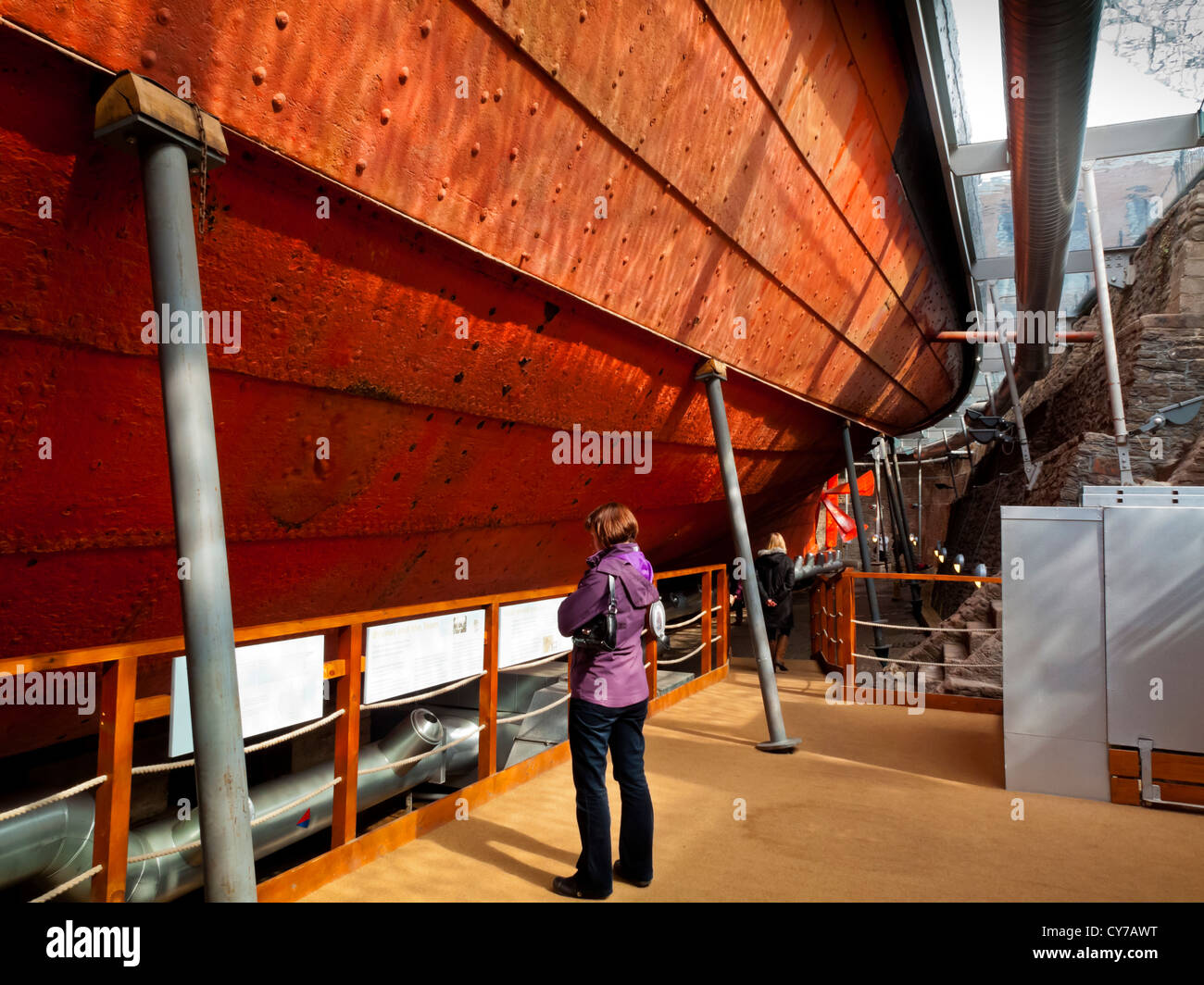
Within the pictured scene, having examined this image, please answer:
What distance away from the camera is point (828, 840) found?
3281 millimetres

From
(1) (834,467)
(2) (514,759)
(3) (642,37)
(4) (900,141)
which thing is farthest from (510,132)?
(1) (834,467)

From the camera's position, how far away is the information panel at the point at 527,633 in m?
3.92

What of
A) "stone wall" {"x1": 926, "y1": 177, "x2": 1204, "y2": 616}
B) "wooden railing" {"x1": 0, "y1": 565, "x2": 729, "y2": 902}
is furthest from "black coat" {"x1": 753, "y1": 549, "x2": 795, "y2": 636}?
"stone wall" {"x1": 926, "y1": 177, "x2": 1204, "y2": 616}

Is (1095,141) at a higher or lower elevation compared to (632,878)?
higher

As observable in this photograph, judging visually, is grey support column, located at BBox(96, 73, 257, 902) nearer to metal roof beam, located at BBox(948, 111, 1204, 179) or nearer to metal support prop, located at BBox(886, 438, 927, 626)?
metal roof beam, located at BBox(948, 111, 1204, 179)

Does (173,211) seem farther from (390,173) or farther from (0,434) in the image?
(0,434)

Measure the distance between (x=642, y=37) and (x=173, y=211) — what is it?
2155 mm

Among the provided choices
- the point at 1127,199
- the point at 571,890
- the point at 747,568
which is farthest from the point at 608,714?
the point at 1127,199

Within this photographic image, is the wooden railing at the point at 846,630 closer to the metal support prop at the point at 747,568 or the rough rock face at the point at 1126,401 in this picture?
the rough rock face at the point at 1126,401

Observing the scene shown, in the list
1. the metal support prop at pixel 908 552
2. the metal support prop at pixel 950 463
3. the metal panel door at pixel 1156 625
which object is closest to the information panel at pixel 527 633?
the metal panel door at pixel 1156 625

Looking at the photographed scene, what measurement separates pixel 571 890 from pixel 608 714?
67 centimetres

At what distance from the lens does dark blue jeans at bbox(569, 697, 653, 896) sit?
8.54ft

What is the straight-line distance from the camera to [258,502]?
3.25m

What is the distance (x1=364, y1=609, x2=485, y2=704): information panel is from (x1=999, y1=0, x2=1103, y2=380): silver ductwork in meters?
4.42
